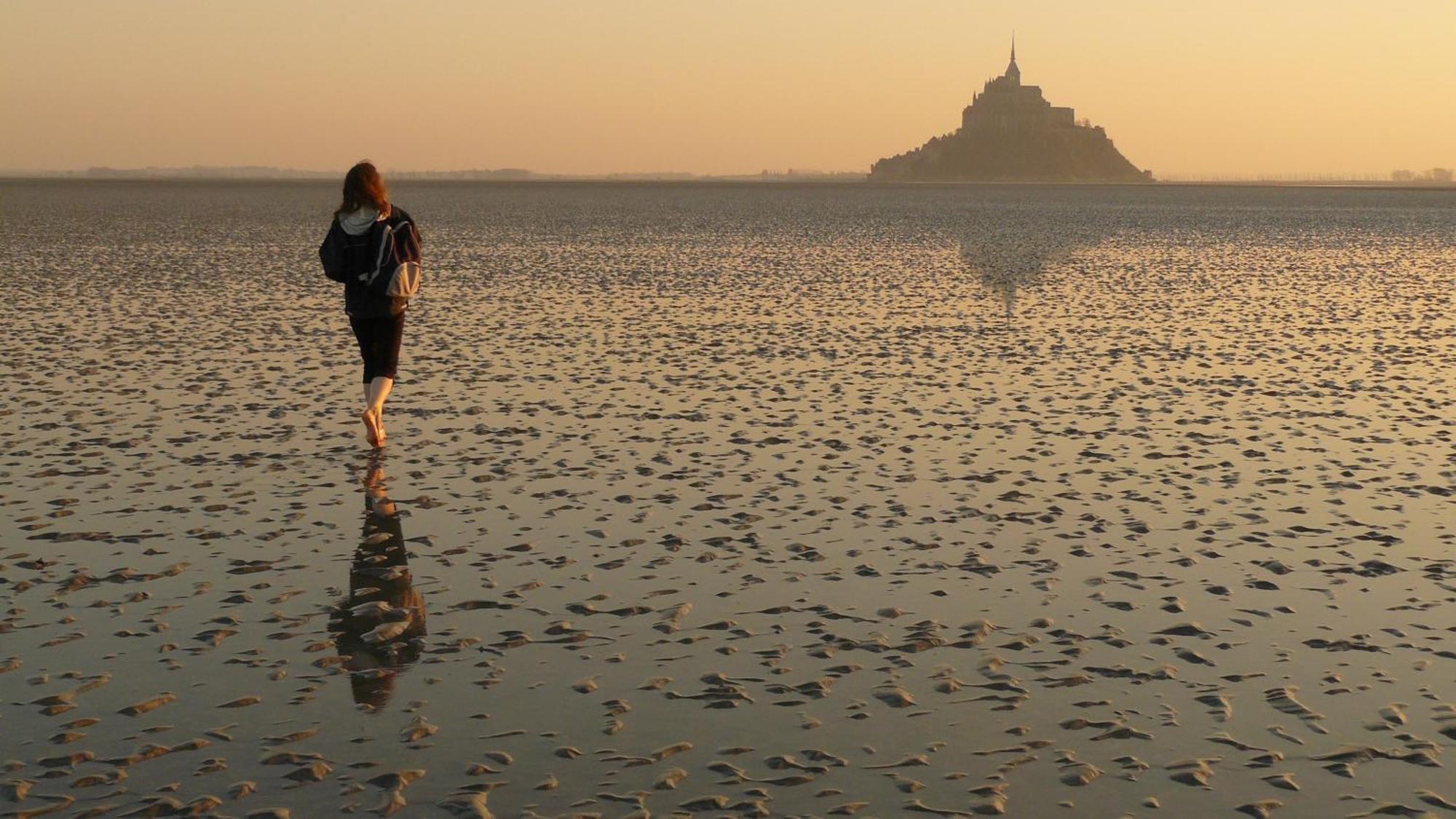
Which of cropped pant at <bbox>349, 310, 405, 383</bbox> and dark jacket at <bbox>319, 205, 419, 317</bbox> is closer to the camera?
dark jacket at <bbox>319, 205, 419, 317</bbox>

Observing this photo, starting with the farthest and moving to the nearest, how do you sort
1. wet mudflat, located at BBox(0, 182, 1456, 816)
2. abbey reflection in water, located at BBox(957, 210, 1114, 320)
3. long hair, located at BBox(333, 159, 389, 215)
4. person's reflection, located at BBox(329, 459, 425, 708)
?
abbey reflection in water, located at BBox(957, 210, 1114, 320), long hair, located at BBox(333, 159, 389, 215), person's reflection, located at BBox(329, 459, 425, 708), wet mudflat, located at BBox(0, 182, 1456, 816)

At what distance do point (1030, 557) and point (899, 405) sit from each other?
26.0 ft

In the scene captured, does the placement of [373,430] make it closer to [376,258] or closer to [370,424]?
[370,424]

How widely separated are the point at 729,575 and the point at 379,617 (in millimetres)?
2637

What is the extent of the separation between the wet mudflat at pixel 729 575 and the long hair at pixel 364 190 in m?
2.60

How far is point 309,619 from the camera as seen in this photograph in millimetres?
10445

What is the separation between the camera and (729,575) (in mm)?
11703

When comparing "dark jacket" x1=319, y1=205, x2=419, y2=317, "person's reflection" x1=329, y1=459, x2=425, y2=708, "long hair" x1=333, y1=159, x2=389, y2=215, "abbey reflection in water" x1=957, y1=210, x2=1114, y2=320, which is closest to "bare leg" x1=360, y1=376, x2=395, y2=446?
"dark jacket" x1=319, y1=205, x2=419, y2=317

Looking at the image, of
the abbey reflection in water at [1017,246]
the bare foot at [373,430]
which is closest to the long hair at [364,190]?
the bare foot at [373,430]

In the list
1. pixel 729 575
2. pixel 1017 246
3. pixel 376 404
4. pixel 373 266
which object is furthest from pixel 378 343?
pixel 1017 246

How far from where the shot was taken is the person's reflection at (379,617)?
366 inches

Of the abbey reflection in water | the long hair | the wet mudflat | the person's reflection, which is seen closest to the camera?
the wet mudflat

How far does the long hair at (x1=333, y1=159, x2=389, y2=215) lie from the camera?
53.0ft

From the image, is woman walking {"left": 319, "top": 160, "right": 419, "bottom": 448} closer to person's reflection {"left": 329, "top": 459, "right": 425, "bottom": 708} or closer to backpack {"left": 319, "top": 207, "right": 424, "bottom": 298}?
backpack {"left": 319, "top": 207, "right": 424, "bottom": 298}
